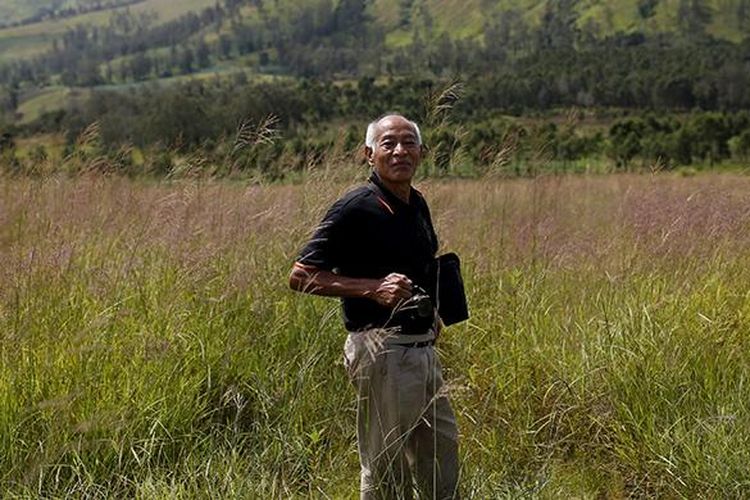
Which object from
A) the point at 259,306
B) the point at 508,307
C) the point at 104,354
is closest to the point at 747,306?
the point at 508,307

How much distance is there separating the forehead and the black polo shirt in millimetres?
206

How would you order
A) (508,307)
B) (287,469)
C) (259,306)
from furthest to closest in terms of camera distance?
(508,307)
(259,306)
(287,469)

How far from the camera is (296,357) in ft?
14.0

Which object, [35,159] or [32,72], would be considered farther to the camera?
[32,72]

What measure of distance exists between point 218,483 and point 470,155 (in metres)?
4.19

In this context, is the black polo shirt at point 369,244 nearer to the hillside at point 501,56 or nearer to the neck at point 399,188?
the neck at point 399,188

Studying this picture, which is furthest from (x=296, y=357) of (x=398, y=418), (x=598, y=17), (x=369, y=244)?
(x=598, y=17)

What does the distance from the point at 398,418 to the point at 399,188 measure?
3.31 feet

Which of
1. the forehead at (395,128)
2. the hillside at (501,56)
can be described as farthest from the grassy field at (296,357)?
the hillside at (501,56)

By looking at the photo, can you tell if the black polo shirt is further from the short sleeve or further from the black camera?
the black camera

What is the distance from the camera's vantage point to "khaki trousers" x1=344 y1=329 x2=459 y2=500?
3.21 metres

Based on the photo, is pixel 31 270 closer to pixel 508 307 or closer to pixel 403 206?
pixel 403 206

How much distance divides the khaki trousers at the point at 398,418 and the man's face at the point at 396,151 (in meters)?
0.70

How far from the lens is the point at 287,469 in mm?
3611
